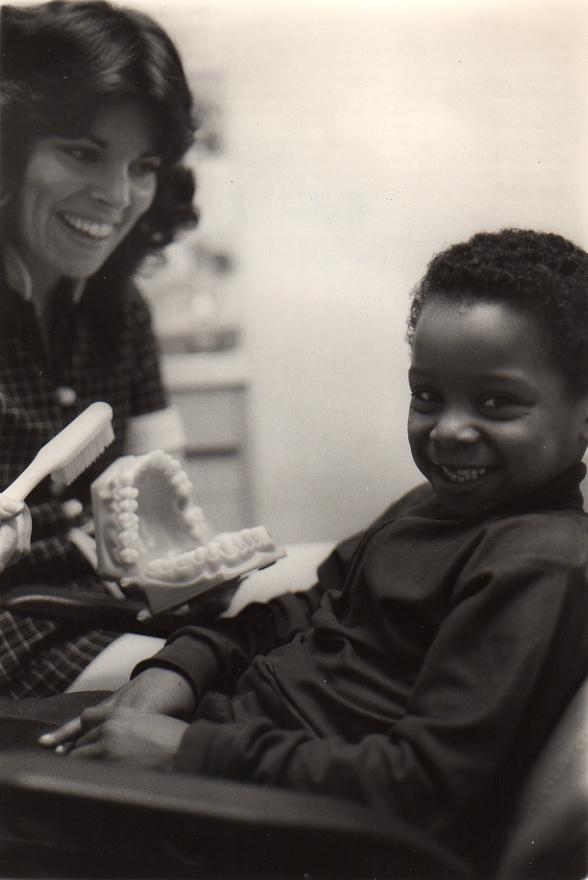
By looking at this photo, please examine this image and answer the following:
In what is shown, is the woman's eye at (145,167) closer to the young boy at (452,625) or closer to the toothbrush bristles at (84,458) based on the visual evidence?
the toothbrush bristles at (84,458)

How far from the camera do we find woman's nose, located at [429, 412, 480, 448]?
748 millimetres

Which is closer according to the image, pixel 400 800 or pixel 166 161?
pixel 400 800

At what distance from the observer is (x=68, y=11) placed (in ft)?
3.36

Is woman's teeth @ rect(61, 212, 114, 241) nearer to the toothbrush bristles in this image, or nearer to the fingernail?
the toothbrush bristles

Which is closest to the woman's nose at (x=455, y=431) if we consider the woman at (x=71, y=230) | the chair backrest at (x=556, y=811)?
the chair backrest at (x=556, y=811)

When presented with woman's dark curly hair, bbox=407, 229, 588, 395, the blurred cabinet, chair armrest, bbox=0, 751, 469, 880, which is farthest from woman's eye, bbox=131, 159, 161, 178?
chair armrest, bbox=0, 751, 469, 880

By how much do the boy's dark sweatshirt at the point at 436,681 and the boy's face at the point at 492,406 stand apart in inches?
1.0

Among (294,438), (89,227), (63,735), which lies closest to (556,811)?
(63,735)

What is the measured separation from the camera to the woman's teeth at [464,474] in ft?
2.51

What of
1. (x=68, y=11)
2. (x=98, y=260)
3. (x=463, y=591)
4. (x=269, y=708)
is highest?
(x=68, y=11)

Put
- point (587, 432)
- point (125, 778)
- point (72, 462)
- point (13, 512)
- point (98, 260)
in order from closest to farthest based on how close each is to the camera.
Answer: point (125, 778), point (587, 432), point (13, 512), point (72, 462), point (98, 260)

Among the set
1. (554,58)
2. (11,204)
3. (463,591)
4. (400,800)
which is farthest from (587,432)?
(11,204)

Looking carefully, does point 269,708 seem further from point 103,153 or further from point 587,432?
point 103,153

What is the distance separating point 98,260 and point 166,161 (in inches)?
6.2
